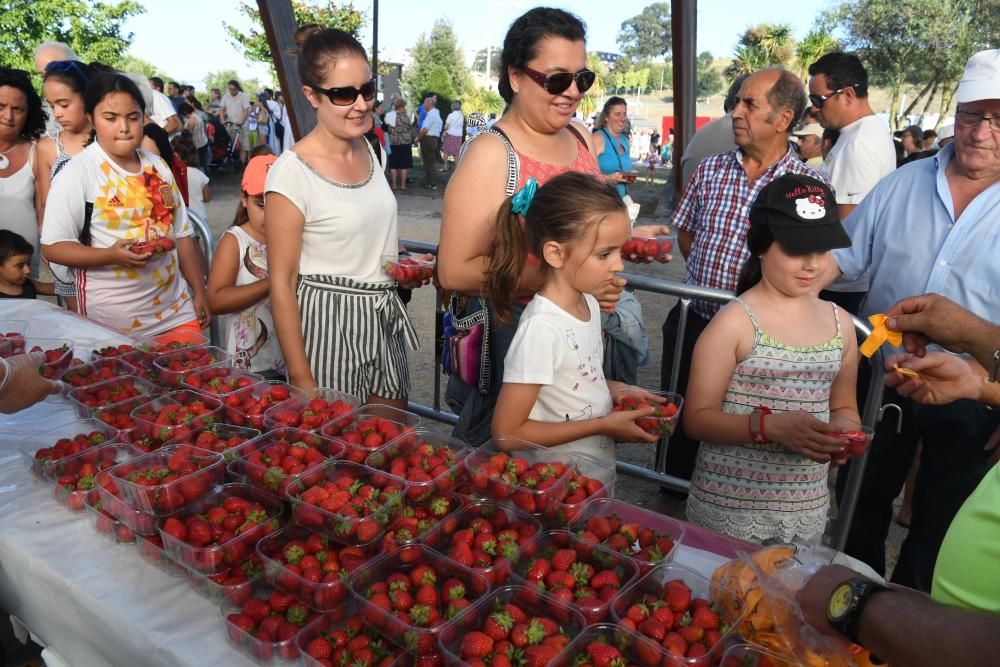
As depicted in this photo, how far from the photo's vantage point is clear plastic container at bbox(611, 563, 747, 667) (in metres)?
1.39

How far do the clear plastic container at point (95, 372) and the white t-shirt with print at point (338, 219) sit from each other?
739mm

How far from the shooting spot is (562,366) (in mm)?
2330

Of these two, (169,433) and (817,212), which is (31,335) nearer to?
(169,433)

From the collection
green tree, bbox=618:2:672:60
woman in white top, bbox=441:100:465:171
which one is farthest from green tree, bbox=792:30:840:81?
green tree, bbox=618:2:672:60

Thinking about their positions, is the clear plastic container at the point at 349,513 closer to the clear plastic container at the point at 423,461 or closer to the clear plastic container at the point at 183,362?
the clear plastic container at the point at 423,461

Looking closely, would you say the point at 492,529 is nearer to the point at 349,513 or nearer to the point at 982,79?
the point at 349,513

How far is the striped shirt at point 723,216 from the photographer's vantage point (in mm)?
3646

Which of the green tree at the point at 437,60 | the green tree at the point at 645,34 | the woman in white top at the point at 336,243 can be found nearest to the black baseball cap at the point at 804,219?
A: the woman in white top at the point at 336,243

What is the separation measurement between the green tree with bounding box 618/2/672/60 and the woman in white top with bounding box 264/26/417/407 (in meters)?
135

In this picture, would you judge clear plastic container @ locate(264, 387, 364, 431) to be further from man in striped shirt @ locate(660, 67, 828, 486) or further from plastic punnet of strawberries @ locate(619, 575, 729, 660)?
man in striped shirt @ locate(660, 67, 828, 486)

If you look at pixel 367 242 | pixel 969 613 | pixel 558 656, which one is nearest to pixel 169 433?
pixel 367 242

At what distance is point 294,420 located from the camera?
2154 mm

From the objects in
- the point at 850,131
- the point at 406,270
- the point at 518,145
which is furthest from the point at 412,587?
the point at 850,131

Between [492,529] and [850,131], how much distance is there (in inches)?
175
